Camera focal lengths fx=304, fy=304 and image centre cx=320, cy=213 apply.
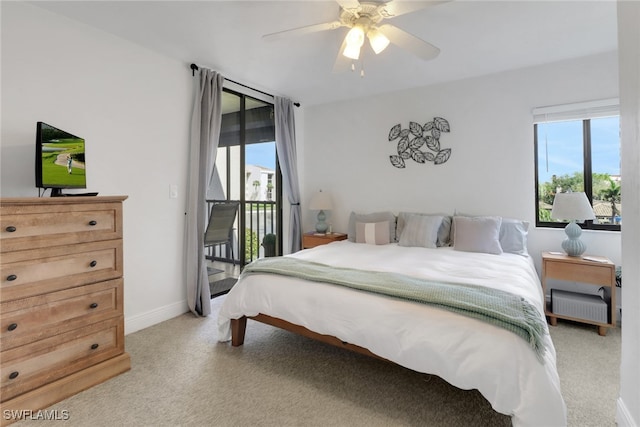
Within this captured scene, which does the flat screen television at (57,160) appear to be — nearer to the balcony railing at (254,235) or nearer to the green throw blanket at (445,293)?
the green throw blanket at (445,293)

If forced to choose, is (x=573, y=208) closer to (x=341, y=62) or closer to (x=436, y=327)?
(x=436, y=327)

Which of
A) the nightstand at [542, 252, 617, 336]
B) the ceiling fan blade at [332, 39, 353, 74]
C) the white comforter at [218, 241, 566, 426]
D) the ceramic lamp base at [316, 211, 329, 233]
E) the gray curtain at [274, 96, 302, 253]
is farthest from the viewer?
the ceramic lamp base at [316, 211, 329, 233]

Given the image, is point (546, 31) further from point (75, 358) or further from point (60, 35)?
point (75, 358)

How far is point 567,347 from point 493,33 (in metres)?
2.54

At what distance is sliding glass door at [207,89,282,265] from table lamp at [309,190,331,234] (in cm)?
55

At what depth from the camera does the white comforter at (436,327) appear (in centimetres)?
127

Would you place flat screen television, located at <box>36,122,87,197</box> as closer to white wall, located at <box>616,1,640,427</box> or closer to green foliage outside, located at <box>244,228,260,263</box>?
green foliage outside, located at <box>244,228,260,263</box>

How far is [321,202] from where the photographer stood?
13.6 feet

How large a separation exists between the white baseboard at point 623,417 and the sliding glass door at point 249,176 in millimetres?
3485

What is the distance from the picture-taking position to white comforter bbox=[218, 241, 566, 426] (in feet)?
4.17

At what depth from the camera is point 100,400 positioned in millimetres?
1738

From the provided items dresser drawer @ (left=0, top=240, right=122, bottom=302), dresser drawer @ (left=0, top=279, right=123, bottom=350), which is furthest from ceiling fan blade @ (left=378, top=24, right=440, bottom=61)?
dresser drawer @ (left=0, top=279, right=123, bottom=350)

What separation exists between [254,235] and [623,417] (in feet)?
12.6

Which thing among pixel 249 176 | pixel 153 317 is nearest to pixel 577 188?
pixel 249 176
